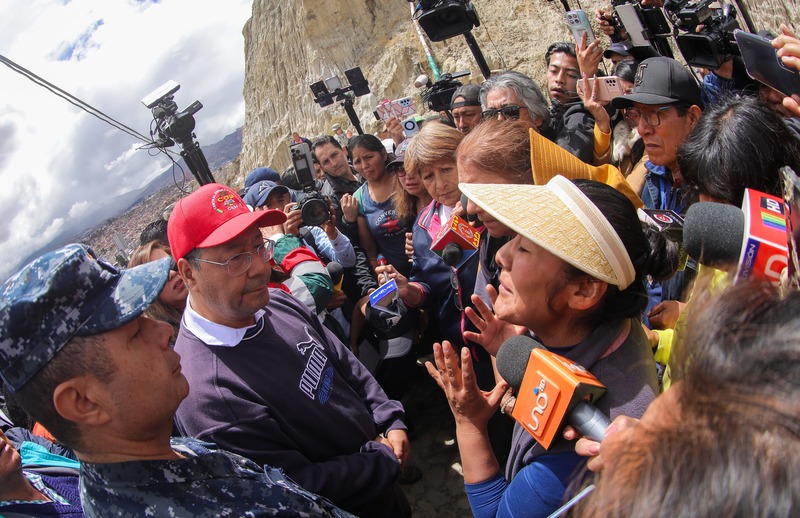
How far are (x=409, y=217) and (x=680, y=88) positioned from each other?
1633mm

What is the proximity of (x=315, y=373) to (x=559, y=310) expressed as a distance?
3.10 feet

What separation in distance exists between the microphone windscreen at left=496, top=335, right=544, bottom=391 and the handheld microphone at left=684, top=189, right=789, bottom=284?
0.44m

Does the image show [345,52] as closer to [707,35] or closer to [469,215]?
[707,35]

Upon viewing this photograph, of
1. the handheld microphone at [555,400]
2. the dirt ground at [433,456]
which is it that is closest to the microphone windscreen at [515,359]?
the handheld microphone at [555,400]

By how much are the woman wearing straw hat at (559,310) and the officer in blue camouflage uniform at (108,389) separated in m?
0.52

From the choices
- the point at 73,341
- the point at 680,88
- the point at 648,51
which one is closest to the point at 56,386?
the point at 73,341

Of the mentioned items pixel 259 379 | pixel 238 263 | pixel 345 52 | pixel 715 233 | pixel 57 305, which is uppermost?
pixel 57 305

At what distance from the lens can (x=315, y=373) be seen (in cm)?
182

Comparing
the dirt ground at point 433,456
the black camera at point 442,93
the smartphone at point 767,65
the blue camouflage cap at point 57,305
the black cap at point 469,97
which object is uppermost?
the blue camouflage cap at point 57,305

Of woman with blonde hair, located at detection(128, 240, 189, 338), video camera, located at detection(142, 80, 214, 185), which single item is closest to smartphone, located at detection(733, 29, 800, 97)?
woman with blonde hair, located at detection(128, 240, 189, 338)

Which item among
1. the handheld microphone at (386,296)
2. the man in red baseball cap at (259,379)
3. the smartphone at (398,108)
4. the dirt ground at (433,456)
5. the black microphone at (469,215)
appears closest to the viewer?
the man in red baseball cap at (259,379)

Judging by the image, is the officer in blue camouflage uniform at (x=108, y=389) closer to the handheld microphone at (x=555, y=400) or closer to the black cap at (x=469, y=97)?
the handheld microphone at (x=555, y=400)

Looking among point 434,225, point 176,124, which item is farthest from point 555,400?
point 176,124

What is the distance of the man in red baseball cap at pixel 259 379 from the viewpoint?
62.4 inches
